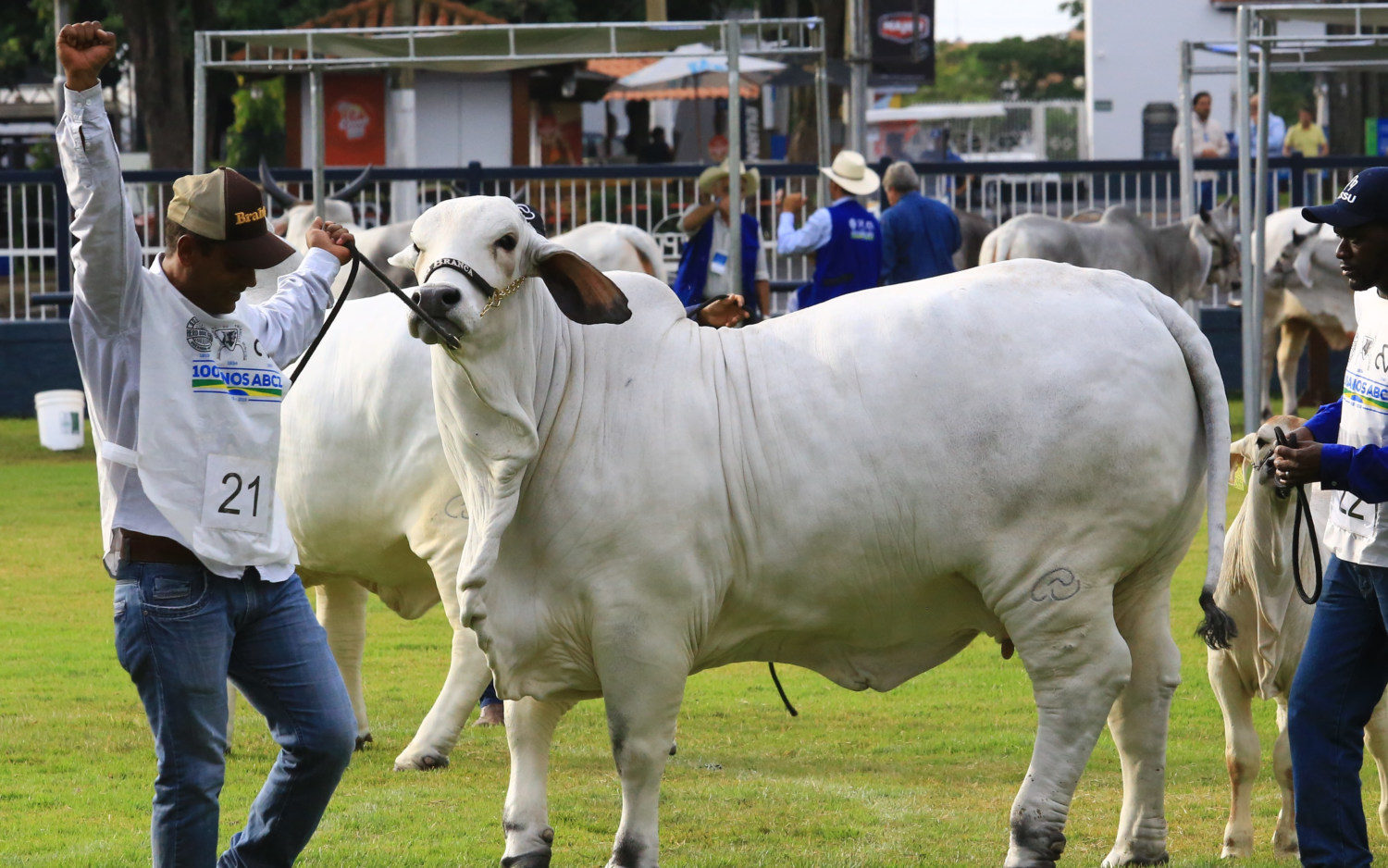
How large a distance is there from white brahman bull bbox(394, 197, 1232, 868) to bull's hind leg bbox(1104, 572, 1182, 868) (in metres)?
0.24

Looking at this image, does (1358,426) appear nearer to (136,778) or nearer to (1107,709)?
(1107,709)

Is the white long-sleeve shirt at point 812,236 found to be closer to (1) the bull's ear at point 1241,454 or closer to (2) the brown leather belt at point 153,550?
(1) the bull's ear at point 1241,454

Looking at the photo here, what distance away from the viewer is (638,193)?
17344mm

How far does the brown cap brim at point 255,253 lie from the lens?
13.6 feet

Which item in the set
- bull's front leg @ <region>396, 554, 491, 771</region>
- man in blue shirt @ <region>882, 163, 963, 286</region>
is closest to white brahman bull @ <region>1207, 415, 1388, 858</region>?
bull's front leg @ <region>396, 554, 491, 771</region>

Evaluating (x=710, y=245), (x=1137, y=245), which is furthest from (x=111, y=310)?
(x=1137, y=245)

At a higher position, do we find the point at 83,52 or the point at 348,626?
the point at 83,52

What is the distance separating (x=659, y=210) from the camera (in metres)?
17.3

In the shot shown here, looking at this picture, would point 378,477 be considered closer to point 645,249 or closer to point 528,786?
point 528,786

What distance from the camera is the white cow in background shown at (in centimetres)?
618

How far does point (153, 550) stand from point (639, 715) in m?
1.40

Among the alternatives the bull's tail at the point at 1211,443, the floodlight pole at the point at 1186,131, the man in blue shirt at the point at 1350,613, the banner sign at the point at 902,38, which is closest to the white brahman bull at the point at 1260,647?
the bull's tail at the point at 1211,443

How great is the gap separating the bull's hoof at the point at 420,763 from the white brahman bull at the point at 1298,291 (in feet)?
35.7

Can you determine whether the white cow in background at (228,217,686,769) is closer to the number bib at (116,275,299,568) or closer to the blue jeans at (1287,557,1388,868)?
the number bib at (116,275,299,568)
